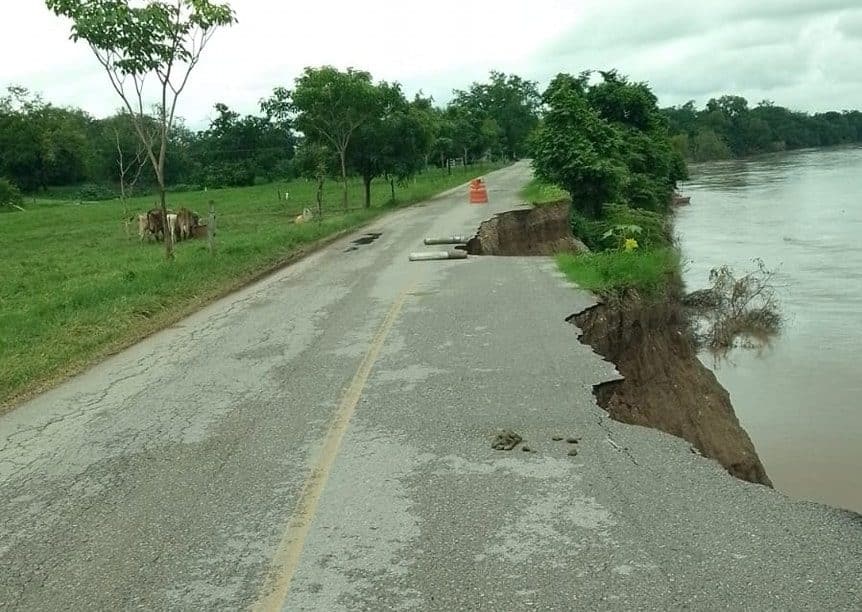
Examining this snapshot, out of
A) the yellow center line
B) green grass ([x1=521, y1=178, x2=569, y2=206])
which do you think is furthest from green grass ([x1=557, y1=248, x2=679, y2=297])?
green grass ([x1=521, y1=178, x2=569, y2=206])

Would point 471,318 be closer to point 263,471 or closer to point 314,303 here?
point 314,303

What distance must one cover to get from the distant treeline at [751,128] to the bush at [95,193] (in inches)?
2626

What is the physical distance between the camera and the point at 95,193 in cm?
6469

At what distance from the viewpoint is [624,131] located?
34.9 m

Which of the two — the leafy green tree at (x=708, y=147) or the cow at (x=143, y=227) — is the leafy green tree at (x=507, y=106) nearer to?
the leafy green tree at (x=708, y=147)

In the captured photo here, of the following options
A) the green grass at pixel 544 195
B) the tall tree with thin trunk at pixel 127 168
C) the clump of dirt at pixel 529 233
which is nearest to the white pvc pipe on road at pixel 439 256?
the clump of dirt at pixel 529 233

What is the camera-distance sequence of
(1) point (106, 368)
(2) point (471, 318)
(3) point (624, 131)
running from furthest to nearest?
(3) point (624, 131)
(2) point (471, 318)
(1) point (106, 368)

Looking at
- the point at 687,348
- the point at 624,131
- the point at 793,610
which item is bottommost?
the point at 687,348

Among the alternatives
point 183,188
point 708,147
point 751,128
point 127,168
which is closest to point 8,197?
point 127,168

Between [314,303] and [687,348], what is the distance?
6.03m

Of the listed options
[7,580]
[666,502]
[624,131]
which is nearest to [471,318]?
[666,502]

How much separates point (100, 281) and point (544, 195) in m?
15.3

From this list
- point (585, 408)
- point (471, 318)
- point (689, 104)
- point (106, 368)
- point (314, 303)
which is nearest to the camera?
point (585, 408)

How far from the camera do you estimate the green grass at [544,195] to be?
25.8 m
